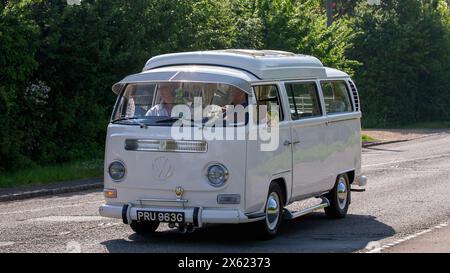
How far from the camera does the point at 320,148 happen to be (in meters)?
14.5

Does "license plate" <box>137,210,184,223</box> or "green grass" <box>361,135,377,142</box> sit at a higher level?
"license plate" <box>137,210,184,223</box>

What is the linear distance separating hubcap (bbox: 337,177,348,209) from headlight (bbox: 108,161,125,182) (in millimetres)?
3982

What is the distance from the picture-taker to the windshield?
41.8ft

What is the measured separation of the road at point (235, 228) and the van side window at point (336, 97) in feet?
5.29

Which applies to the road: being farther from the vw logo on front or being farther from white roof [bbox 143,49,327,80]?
white roof [bbox 143,49,327,80]

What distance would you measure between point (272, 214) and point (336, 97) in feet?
10.1

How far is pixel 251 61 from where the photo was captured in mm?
13219

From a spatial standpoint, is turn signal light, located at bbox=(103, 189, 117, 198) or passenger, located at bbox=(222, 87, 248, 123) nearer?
passenger, located at bbox=(222, 87, 248, 123)

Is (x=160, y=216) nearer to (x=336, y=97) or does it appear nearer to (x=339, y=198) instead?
(x=339, y=198)

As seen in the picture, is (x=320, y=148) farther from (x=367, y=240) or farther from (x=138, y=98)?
(x=138, y=98)

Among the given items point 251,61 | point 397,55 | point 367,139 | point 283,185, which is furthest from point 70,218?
point 397,55

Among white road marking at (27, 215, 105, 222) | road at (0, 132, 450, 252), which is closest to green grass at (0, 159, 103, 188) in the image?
road at (0, 132, 450, 252)

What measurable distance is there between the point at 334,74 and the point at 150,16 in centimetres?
1251

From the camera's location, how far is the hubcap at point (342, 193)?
612 inches
